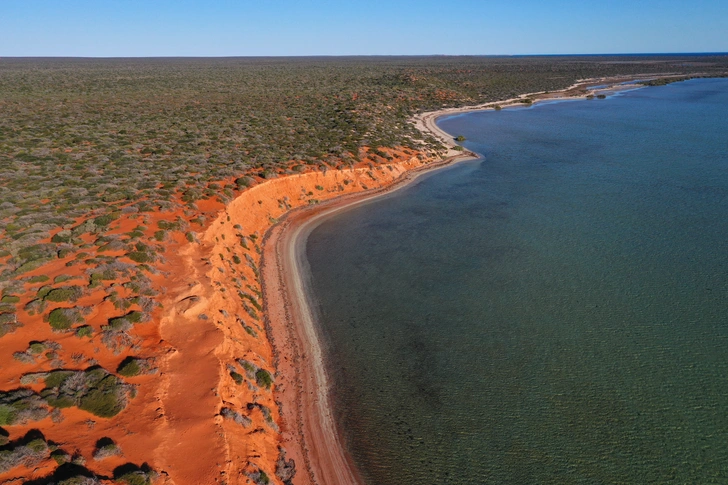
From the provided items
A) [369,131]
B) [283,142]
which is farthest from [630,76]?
[283,142]

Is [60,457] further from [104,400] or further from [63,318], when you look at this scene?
[63,318]

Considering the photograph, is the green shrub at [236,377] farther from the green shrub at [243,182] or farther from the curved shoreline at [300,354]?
the green shrub at [243,182]

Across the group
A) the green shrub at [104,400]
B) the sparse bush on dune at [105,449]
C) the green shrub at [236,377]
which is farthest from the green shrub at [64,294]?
the green shrub at [236,377]

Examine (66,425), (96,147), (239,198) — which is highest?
(96,147)

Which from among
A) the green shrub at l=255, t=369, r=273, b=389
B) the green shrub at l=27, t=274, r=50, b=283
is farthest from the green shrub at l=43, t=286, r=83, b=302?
the green shrub at l=255, t=369, r=273, b=389

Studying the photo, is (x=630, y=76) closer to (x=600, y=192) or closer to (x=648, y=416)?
(x=600, y=192)

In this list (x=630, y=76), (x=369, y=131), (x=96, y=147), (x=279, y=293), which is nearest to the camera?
(x=279, y=293)
